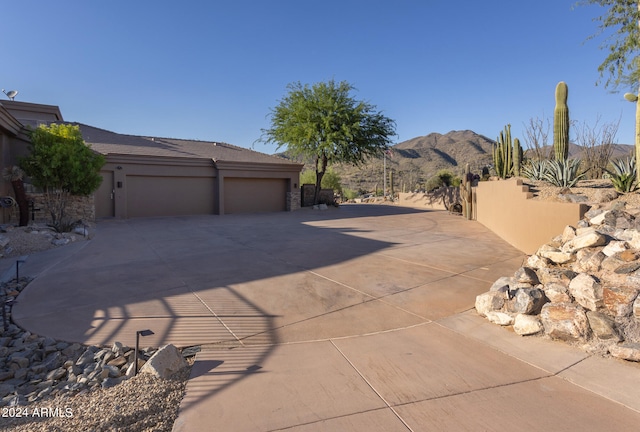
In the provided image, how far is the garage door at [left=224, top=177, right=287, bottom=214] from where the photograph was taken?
24141mm

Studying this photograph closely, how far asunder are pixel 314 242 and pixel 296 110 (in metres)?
16.5

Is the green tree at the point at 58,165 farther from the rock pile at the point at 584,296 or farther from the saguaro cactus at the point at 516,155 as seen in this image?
the saguaro cactus at the point at 516,155

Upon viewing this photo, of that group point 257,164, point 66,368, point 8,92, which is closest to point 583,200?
point 66,368

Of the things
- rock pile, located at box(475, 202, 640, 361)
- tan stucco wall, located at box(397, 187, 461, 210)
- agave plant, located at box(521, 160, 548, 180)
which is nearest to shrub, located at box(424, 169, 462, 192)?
tan stucco wall, located at box(397, 187, 461, 210)

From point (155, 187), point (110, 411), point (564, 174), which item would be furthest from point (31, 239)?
point (564, 174)

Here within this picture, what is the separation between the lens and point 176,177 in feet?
72.9

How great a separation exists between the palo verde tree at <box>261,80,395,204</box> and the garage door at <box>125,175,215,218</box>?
6844 millimetres

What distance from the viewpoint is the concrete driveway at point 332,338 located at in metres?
3.24

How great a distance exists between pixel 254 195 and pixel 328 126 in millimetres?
6658

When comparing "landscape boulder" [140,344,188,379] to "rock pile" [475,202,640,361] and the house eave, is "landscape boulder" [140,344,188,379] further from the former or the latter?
the house eave

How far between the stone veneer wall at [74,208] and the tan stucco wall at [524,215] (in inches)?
662

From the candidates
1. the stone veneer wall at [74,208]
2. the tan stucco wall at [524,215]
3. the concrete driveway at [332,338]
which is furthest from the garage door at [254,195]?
the concrete driveway at [332,338]

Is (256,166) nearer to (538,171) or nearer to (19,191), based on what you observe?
(19,191)

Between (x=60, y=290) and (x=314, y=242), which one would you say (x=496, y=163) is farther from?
(x=60, y=290)
